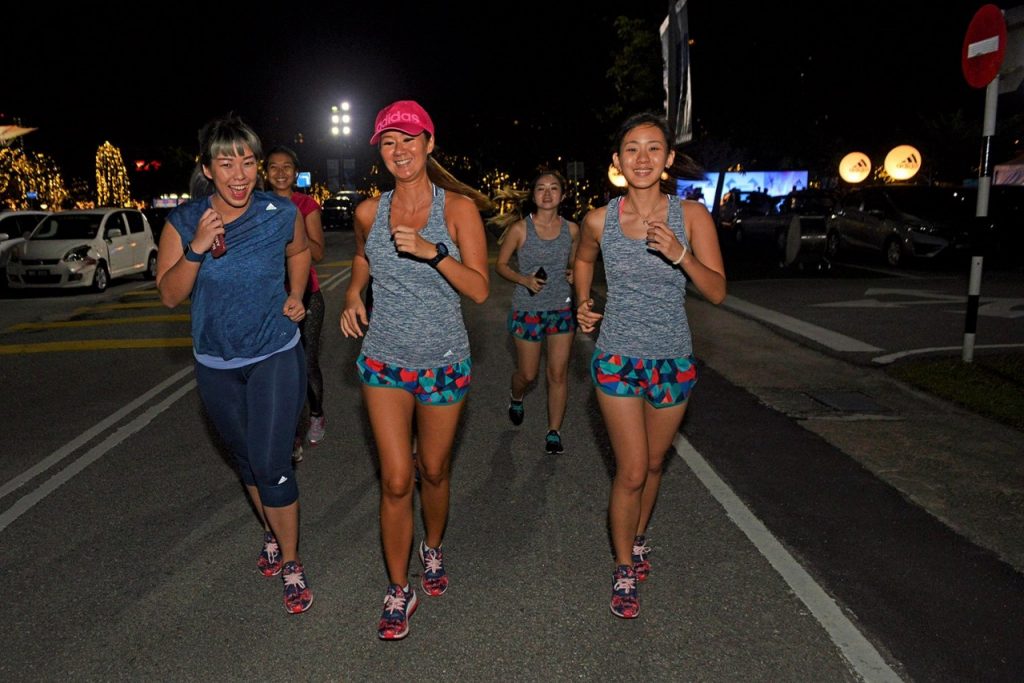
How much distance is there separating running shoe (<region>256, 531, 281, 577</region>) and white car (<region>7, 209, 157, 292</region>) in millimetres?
13090

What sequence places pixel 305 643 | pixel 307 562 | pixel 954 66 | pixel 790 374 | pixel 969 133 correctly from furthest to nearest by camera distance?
pixel 969 133 → pixel 954 66 → pixel 790 374 → pixel 307 562 → pixel 305 643

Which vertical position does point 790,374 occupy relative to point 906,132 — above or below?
below

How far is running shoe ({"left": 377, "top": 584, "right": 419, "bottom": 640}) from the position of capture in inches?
138

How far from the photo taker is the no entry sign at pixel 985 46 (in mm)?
8211

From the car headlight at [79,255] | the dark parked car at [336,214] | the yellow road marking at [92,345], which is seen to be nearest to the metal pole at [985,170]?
the yellow road marking at [92,345]

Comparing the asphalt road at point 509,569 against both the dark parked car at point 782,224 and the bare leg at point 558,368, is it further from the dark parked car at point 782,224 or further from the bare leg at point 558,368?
the dark parked car at point 782,224

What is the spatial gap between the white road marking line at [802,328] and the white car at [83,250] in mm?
10394

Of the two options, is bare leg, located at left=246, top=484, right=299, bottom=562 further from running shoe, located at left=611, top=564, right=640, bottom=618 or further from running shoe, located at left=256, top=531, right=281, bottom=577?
running shoe, located at left=611, top=564, right=640, bottom=618

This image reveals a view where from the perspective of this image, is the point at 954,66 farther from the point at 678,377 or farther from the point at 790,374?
the point at 678,377

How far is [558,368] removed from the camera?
595cm

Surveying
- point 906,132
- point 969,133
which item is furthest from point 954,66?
point 969,133

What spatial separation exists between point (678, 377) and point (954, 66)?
32.6 meters

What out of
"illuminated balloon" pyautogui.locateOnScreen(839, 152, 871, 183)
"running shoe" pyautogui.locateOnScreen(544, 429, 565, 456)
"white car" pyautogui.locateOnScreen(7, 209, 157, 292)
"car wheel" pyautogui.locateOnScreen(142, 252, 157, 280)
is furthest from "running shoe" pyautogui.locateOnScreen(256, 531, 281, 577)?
"illuminated balloon" pyautogui.locateOnScreen(839, 152, 871, 183)

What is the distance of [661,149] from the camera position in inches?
142
